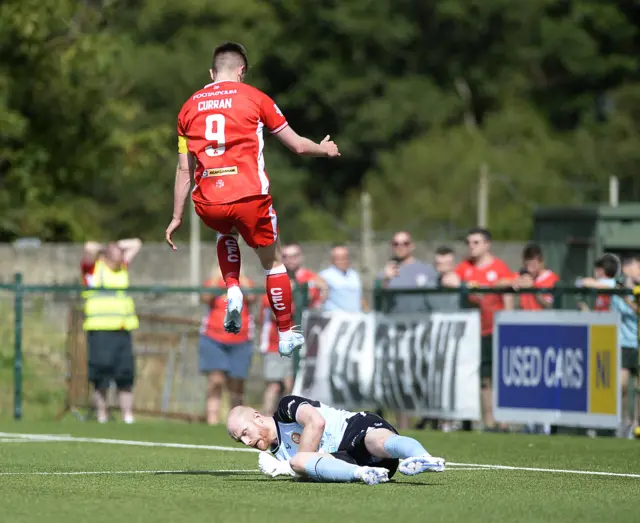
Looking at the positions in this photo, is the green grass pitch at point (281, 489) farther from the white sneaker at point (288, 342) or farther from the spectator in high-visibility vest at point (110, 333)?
the spectator in high-visibility vest at point (110, 333)

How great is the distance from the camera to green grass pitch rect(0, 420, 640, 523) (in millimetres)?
7656

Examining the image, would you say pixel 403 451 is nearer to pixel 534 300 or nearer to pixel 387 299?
pixel 534 300

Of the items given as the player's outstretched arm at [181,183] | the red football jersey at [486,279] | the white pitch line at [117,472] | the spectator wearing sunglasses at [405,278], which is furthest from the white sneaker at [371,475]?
the spectator wearing sunglasses at [405,278]

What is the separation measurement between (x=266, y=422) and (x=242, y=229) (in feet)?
4.93

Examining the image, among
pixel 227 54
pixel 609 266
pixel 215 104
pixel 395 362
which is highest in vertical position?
pixel 227 54

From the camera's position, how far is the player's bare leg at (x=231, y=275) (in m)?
10.6

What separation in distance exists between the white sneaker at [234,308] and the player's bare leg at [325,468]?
1.68 meters

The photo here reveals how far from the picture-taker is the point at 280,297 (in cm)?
1084

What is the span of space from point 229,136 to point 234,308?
4.10 feet

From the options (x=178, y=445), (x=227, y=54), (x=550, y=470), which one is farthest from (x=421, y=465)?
(x=178, y=445)

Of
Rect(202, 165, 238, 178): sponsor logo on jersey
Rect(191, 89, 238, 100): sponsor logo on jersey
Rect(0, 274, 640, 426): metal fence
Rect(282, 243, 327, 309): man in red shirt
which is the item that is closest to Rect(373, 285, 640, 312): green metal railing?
Rect(282, 243, 327, 309): man in red shirt

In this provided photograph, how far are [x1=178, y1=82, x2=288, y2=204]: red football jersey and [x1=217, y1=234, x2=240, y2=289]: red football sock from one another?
0.64 meters

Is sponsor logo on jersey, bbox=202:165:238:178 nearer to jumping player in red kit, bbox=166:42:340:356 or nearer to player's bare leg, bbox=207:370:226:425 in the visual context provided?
jumping player in red kit, bbox=166:42:340:356

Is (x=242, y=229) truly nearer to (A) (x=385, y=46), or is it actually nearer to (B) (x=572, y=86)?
(A) (x=385, y=46)
